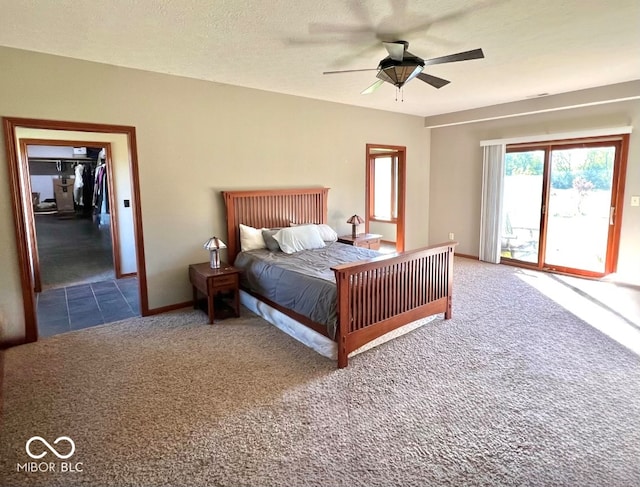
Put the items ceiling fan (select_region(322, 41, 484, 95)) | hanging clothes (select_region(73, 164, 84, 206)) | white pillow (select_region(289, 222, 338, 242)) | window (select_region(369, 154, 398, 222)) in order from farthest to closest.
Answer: window (select_region(369, 154, 398, 222)) → hanging clothes (select_region(73, 164, 84, 206)) → white pillow (select_region(289, 222, 338, 242)) → ceiling fan (select_region(322, 41, 484, 95))

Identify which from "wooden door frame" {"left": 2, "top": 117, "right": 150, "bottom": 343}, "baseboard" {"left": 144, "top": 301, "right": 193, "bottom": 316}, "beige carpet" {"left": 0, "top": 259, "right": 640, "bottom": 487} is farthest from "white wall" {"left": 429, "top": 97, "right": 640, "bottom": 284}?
"wooden door frame" {"left": 2, "top": 117, "right": 150, "bottom": 343}

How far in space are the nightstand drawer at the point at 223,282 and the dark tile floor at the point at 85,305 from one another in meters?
1.10

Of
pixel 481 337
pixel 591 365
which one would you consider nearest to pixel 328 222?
pixel 481 337

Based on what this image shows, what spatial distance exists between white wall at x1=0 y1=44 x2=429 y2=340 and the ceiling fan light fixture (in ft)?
6.99

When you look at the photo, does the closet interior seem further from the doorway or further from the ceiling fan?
the doorway

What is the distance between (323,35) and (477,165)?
462 centimetres

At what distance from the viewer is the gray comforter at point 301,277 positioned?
3131 millimetres

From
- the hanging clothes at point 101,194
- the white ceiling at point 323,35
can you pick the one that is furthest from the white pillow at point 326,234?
the hanging clothes at point 101,194

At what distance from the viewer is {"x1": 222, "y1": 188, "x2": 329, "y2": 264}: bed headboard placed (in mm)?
4664

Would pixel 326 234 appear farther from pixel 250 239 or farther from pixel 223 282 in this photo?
pixel 223 282

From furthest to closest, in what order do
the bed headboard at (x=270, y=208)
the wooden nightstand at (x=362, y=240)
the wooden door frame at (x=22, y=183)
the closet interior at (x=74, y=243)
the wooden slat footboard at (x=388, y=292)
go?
the wooden nightstand at (x=362, y=240)
the bed headboard at (x=270, y=208)
the closet interior at (x=74, y=243)
the wooden door frame at (x=22, y=183)
the wooden slat footboard at (x=388, y=292)

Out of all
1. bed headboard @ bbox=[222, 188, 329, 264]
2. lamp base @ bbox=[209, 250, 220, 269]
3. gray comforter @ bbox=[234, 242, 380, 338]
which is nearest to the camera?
gray comforter @ bbox=[234, 242, 380, 338]

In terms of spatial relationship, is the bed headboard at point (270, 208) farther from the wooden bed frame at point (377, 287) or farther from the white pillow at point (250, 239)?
the white pillow at point (250, 239)

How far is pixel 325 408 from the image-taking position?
8.09 feet
